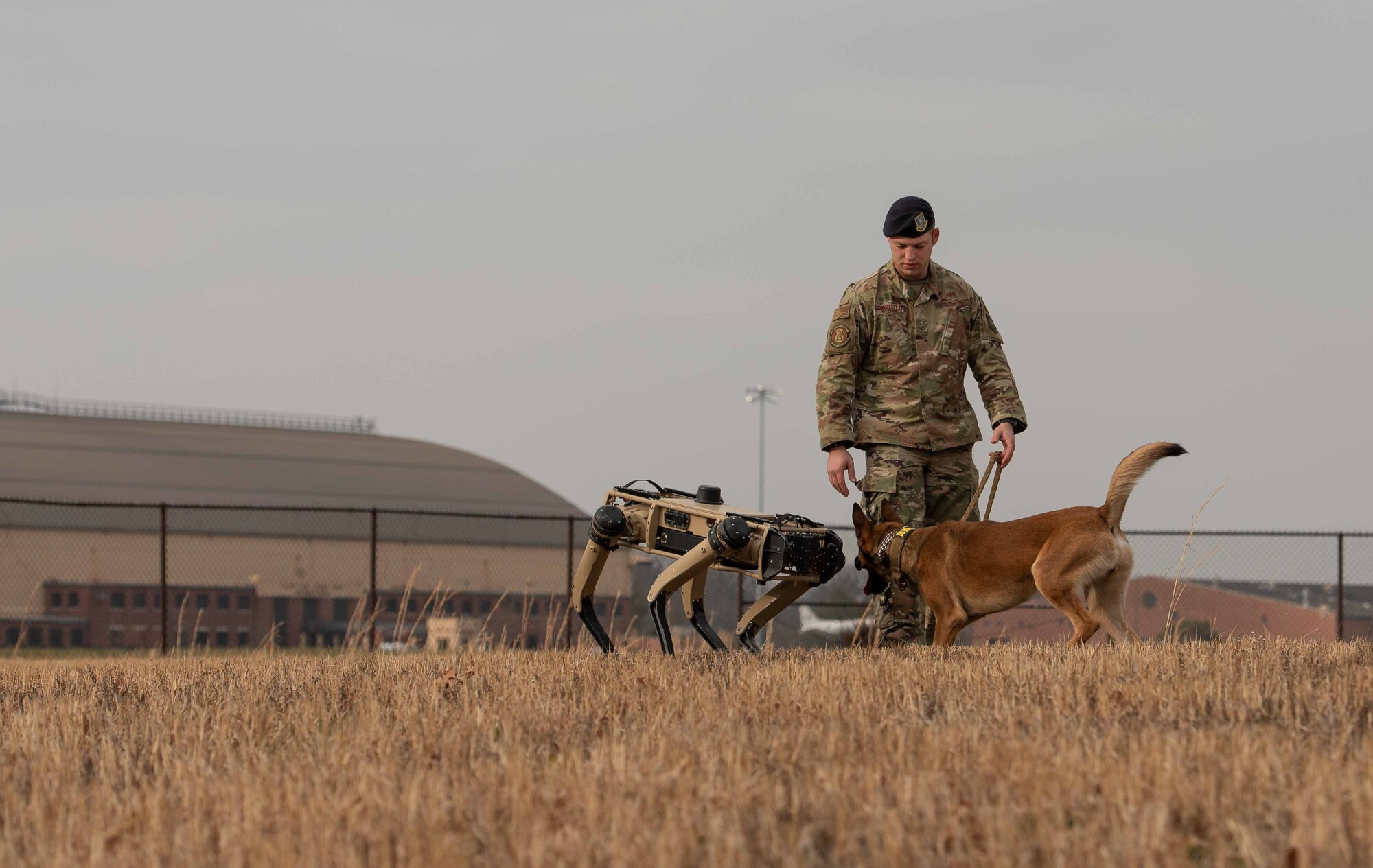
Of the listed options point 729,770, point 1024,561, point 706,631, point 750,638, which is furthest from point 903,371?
point 729,770

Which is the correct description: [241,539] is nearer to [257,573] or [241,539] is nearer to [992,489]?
[257,573]

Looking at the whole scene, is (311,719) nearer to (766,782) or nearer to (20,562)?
(766,782)

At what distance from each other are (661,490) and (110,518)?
5190 centimetres

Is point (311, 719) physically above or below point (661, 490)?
below

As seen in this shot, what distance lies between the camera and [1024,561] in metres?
7.93

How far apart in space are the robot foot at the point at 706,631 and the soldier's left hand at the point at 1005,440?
6.40 ft

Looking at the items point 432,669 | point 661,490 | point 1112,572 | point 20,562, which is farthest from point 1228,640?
point 20,562

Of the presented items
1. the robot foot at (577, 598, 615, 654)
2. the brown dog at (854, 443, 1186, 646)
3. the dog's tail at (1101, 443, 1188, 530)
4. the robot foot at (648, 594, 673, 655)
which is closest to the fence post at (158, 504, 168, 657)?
the robot foot at (577, 598, 615, 654)

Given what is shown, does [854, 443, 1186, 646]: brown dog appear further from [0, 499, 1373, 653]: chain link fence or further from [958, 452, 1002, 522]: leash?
[0, 499, 1373, 653]: chain link fence

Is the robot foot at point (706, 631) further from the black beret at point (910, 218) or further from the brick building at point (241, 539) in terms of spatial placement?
the brick building at point (241, 539)

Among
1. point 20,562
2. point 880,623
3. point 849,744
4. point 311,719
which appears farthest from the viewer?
point 20,562

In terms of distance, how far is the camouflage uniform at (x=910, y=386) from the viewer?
833cm

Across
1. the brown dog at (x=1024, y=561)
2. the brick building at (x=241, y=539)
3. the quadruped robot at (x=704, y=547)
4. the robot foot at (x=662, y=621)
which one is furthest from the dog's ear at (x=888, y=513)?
the brick building at (x=241, y=539)

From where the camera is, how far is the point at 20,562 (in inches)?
2037
